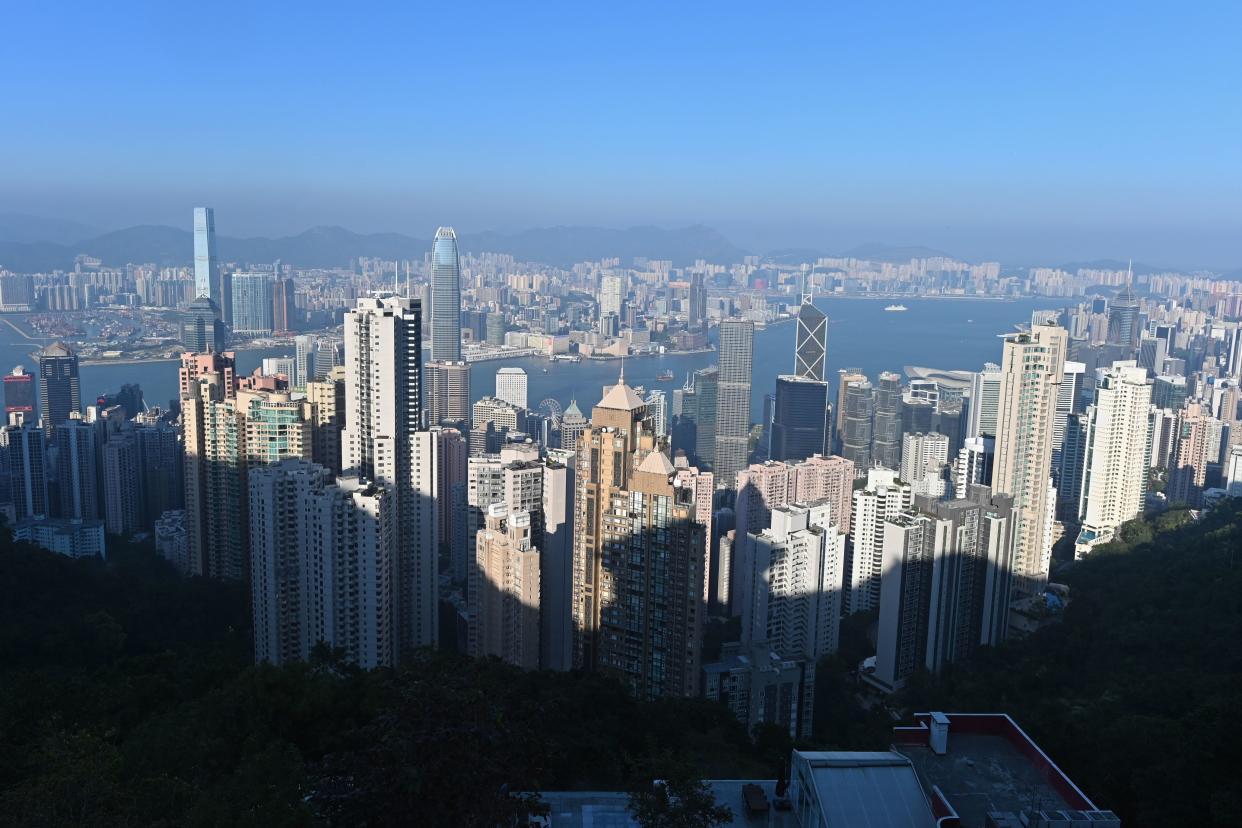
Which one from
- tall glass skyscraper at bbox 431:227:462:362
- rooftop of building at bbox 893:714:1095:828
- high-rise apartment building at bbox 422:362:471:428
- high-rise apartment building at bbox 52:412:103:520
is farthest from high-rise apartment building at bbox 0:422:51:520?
rooftop of building at bbox 893:714:1095:828

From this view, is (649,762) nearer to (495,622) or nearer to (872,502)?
(495,622)

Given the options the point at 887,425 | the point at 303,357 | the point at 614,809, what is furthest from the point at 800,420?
the point at 614,809

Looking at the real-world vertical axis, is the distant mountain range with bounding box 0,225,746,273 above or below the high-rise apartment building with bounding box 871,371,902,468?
above

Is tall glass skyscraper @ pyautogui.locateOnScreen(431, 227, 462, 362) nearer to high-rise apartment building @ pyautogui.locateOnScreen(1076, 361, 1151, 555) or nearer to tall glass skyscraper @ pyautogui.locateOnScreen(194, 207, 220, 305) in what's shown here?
tall glass skyscraper @ pyautogui.locateOnScreen(194, 207, 220, 305)

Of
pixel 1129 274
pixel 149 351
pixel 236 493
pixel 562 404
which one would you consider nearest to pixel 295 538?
pixel 236 493

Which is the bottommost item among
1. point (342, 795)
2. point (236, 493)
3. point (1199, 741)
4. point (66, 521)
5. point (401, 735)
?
point (66, 521)
